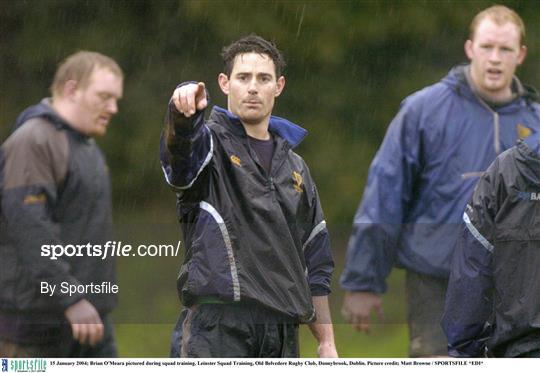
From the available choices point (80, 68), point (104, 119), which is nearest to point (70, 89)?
point (80, 68)

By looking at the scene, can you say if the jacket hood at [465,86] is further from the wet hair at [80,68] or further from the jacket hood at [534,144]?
the wet hair at [80,68]

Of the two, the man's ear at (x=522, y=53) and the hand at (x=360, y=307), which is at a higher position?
the man's ear at (x=522, y=53)

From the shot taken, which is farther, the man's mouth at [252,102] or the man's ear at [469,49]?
the man's ear at [469,49]

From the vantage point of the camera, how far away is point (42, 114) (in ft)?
19.2

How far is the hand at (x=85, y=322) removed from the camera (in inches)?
228

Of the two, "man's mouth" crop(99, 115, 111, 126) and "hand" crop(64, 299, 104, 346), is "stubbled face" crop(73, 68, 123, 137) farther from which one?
"hand" crop(64, 299, 104, 346)

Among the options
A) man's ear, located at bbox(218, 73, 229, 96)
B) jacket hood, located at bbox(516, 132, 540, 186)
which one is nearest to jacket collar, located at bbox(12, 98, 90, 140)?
man's ear, located at bbox(218, 73, 229, 96)

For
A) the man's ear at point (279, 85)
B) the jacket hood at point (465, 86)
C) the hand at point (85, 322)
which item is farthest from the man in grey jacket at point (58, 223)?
the jacket hood at point (465, 86)

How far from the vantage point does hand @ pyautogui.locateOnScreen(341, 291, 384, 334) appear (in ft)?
19.5

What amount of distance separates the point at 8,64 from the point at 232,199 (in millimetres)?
1526

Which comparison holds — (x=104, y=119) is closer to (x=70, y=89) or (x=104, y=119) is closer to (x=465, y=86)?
(x=70, y=89)

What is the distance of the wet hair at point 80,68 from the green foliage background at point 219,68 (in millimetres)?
35

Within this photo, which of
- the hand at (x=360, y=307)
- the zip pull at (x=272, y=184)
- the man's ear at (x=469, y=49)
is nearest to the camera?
the zip pull at (x=272, y=184)

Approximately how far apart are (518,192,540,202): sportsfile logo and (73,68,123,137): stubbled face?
2.06 meters
